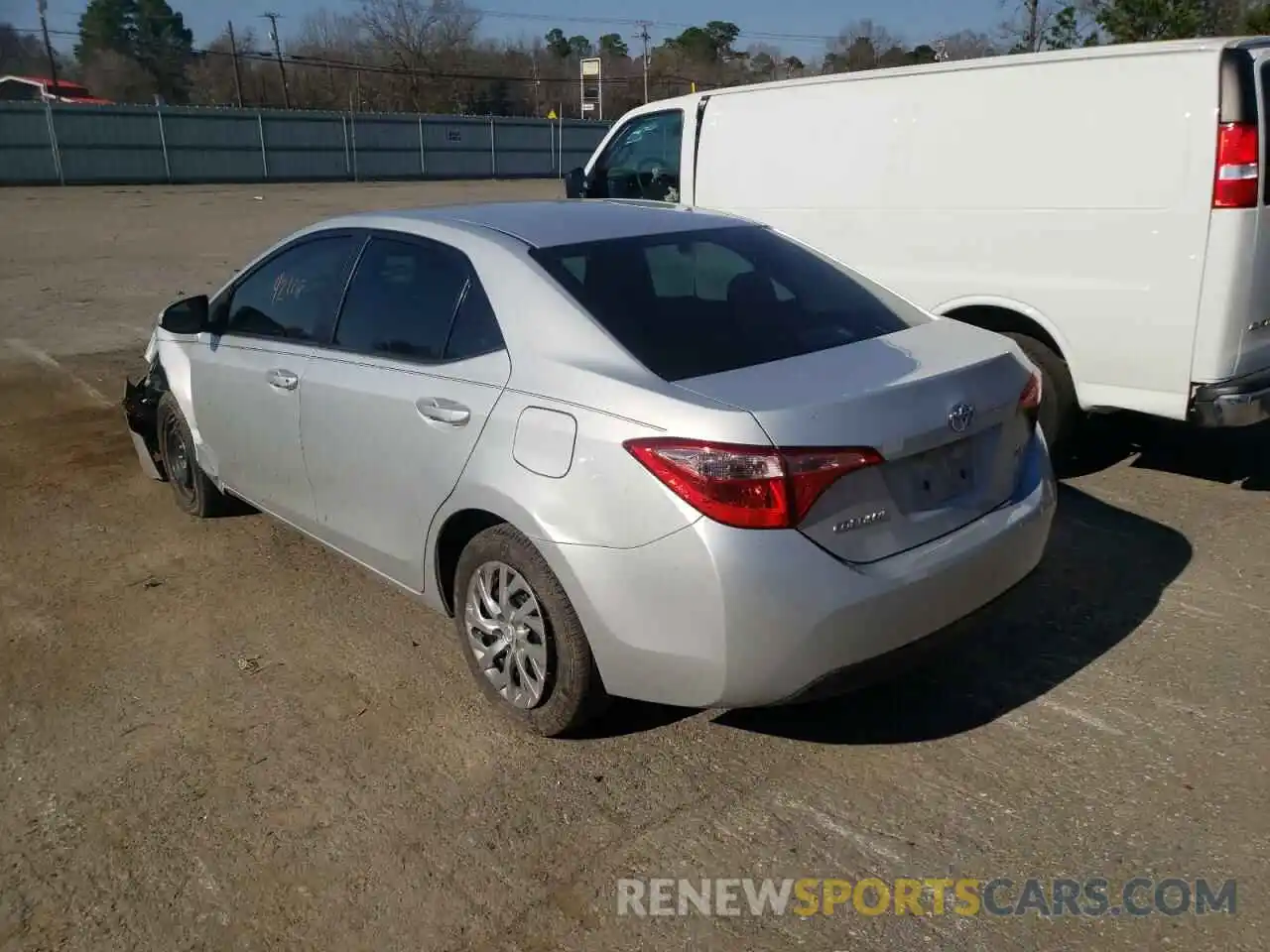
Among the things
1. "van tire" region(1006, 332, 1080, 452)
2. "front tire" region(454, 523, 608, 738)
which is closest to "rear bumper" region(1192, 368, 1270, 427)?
"van tire" region(1006, 332, 1080, 452)

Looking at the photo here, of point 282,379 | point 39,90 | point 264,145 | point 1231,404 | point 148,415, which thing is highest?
point 39,90

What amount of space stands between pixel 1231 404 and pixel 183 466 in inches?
197

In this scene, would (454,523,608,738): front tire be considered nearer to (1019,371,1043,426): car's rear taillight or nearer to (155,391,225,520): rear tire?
(1019,371,1043,426): car's rear taillight

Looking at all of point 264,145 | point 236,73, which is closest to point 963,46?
point 264,145

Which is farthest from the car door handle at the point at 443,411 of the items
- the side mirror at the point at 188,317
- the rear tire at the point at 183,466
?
the rear tire at the point at 183,466

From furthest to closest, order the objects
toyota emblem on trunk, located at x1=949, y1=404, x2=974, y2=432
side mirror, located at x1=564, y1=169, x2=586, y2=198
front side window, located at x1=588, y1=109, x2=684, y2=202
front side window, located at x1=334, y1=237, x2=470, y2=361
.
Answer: side mirror, located at x1=564, y1=169, x2=586, y2=198 → front side window, located at x1=588, y1=109, x2=684, y2=202 → front side window, located at x1=334, y1=237, x2=470, y2=361 → toyota emblem on trunk, located at x1=949, y1=404, x2=974, y2=432

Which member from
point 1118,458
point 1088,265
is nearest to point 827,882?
point 1088,265

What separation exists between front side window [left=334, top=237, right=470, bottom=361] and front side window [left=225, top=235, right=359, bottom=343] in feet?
0.44

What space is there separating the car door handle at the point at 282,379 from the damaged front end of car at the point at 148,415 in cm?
139

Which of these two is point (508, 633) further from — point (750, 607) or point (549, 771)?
point (750, 607)

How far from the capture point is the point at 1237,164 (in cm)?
459

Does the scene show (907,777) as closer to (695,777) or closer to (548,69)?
(695,777)

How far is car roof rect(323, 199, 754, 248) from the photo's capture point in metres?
3.72

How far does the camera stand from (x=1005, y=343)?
11.6ft
